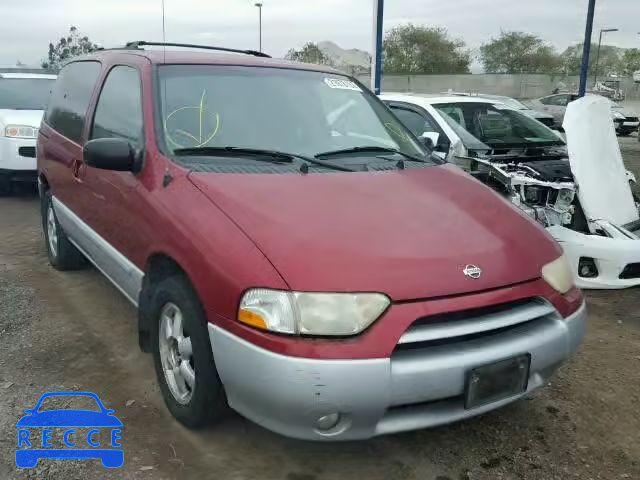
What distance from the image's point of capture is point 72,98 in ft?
14.9

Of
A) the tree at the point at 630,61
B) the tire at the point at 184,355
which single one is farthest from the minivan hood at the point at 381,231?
the tree at the point at 630,61

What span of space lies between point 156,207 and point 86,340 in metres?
1.42

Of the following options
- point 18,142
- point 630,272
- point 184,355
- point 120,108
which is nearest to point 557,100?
point 630,272

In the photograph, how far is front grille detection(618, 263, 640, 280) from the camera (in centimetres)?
486

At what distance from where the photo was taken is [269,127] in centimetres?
332

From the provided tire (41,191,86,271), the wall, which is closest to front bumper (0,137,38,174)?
tire (41,191,86,271)

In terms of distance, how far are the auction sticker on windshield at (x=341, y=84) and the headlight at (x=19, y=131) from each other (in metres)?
5.16

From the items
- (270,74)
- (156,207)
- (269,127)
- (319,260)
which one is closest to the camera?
(319,260)

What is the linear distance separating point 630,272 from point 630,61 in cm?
6591

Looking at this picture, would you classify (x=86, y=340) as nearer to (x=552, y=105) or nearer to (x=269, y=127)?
(x=269, y=127)

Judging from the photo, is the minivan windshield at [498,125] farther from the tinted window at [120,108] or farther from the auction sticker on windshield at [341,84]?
the tinted window at [120,108]

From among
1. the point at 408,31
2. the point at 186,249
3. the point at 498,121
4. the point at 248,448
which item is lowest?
the point at 248,448

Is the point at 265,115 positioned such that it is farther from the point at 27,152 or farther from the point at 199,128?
the point at 27,152

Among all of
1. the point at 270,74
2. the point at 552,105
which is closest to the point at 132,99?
the point at 270,74
